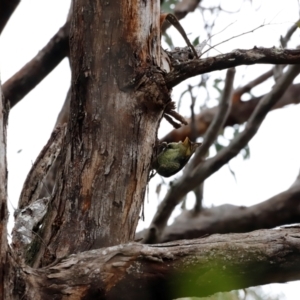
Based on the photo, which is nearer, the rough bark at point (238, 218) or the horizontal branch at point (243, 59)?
the horizontal branch at point (243, 59)

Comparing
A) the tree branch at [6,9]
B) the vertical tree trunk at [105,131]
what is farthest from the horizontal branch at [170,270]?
the tree branch at [6,9]

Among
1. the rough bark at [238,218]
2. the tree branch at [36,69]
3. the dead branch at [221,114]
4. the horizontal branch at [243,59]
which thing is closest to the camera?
the horizontal branch at [243,59]

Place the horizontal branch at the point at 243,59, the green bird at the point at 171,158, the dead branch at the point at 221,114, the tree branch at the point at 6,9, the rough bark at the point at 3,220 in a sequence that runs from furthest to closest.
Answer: the dead branch at the point at 221,114 → the tree branch at the point at 6,9 → the green bird at the point at 171,158 → the horizontal branch at the point at 243,59 → the rough bark at the point at 3,220

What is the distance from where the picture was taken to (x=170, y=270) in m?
0.98

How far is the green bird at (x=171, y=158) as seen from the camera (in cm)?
136

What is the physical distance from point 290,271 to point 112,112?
1.70 feet

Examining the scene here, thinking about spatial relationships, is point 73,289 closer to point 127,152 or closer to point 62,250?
point 62,250

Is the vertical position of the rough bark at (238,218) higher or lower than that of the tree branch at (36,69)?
lower

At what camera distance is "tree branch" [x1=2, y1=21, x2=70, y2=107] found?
2451mm

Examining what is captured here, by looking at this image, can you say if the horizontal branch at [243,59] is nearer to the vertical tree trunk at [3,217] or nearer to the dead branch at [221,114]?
the vertical tree trunk at [3,217]

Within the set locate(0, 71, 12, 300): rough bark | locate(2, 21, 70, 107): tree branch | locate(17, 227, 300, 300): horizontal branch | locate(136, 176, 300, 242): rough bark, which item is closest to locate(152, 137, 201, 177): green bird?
locate(17, 227, 300, 300): horizontal branch

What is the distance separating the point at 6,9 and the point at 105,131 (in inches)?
43.5

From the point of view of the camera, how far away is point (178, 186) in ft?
9.22

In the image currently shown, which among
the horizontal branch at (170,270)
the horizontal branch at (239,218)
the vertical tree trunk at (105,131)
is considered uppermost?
the horizontal branch at (239,218)
